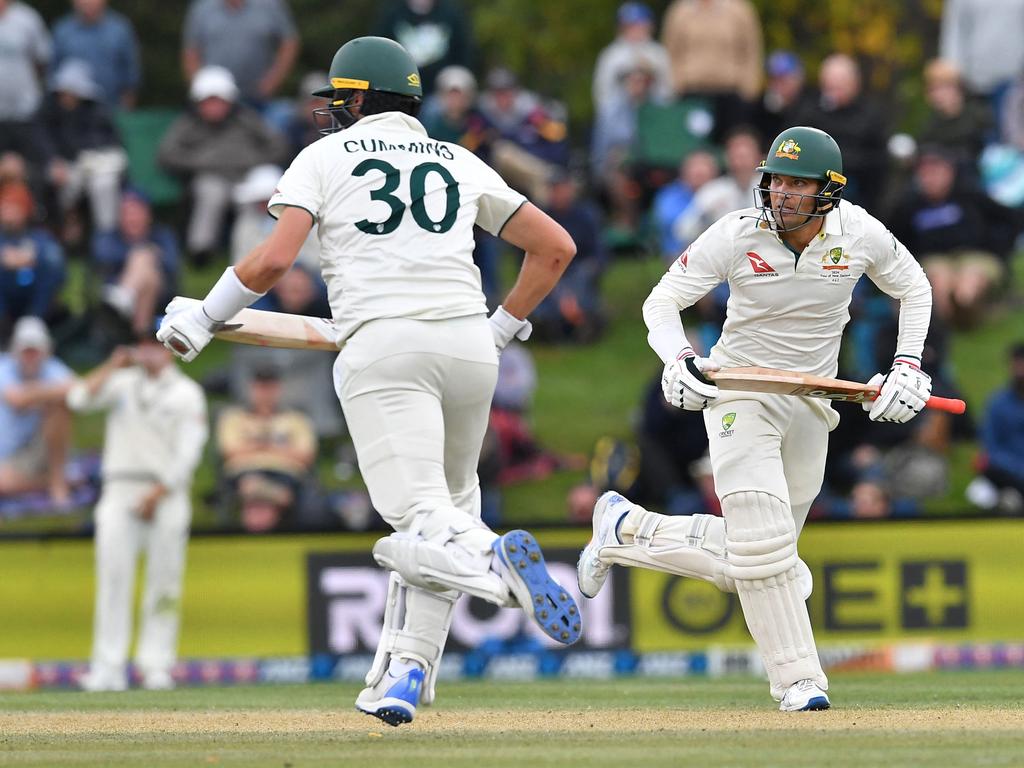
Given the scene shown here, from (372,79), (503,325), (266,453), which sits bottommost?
(266,453)

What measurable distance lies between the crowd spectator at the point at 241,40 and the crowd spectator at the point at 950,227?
5.82 meters

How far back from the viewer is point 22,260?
15773 millimetres

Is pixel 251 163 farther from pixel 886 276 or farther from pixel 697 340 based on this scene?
pixel 886 276

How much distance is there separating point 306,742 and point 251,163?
10.8 meters

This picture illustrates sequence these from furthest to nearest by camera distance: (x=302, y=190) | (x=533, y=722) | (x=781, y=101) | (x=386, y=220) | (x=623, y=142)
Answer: (x=623, y=142)
(x=781, y=101)
(x=533, y=722)
(x=386, y=220)
(x=302, y=190)

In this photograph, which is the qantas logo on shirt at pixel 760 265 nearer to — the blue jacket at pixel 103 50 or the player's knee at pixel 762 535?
the player's knee at pixel 762 535

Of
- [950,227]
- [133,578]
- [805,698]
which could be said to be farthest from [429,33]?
[805,698]

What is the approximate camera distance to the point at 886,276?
8.09m

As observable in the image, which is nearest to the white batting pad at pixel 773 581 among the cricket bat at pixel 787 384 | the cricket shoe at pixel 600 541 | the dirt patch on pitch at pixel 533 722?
the dirt patch on pitch at pixel 533 722

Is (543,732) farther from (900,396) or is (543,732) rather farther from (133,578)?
(133,578)

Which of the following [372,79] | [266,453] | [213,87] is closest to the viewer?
[372,79]

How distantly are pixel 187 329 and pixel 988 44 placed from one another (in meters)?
12.2

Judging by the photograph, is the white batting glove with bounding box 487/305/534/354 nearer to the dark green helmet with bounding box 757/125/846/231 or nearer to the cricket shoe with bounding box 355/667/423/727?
the dark green helmet with bounding box 757/125/846/231

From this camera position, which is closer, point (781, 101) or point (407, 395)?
point (407, 395)
